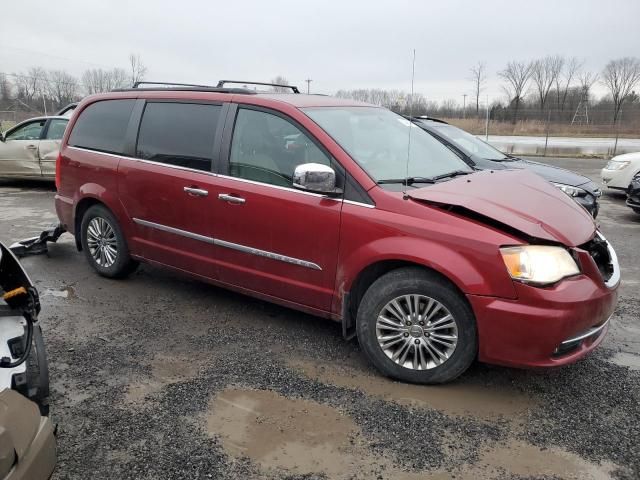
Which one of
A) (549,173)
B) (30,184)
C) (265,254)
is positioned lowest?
(30,184)

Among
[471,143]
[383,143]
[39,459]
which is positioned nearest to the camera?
[39,459]

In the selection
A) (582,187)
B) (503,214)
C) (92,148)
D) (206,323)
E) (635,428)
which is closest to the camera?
(635,428)

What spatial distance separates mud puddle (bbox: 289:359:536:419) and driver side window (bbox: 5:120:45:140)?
32.3 ft

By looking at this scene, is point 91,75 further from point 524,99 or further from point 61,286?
point 61,286

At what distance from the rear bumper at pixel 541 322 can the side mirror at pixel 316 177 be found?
1.16 meters

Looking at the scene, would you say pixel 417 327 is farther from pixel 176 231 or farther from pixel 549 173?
pixel 549 173

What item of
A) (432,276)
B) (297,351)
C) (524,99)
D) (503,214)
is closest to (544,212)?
(503,214)

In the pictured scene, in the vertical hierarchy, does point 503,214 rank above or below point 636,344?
above

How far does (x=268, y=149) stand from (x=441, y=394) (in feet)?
7.00

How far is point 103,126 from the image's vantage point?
5148mm

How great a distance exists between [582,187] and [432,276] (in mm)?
5324

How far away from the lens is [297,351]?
388 centimetres

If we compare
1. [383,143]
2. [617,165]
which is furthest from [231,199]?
[617,165]

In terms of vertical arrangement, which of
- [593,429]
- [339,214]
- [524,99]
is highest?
[524,99]
